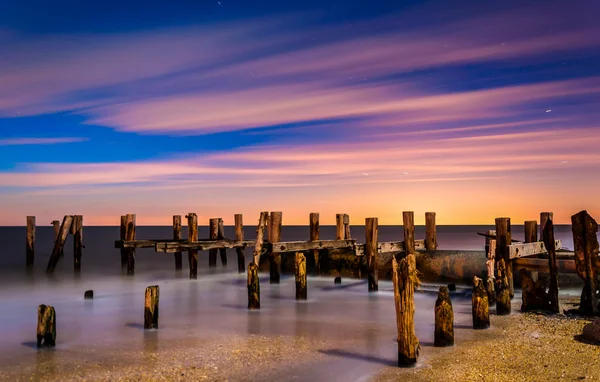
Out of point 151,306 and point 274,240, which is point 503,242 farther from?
point 151,306

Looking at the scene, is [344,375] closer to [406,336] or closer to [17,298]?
[406,336]

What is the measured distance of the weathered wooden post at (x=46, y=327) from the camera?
34.7 feet

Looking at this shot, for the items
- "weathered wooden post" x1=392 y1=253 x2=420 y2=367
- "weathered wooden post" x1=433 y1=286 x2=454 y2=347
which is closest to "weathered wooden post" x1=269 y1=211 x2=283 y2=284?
"weathered wooden post" x1=433 y1=286 x2=454 y2=347

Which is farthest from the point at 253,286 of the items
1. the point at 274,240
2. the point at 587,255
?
the point at 587,255

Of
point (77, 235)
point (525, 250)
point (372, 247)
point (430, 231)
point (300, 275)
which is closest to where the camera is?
point (525, 250)

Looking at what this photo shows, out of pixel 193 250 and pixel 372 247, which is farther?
pixel 193 250

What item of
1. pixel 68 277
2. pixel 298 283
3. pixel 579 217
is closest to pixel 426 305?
pixel 298 283

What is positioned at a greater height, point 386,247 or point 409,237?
point 409,237

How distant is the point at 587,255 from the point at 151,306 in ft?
29.3

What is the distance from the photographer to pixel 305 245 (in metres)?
18.1

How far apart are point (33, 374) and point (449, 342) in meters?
6.80

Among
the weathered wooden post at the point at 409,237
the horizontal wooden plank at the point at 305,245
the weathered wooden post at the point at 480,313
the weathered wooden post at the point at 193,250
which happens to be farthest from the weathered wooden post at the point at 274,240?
the weathered wooden post at the point at 480,313

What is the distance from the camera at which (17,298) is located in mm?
19797

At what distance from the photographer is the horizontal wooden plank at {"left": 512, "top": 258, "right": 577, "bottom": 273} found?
13.5 metres
